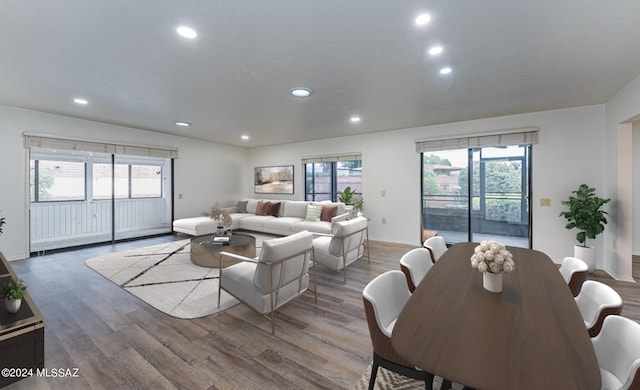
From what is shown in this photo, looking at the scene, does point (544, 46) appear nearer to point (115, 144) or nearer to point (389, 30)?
point (389, 30)

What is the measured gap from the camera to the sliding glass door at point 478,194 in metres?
4.62

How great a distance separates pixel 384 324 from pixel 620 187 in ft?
14.0

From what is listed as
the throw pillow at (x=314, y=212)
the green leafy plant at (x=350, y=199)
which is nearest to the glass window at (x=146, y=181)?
the throw pillow at (x=314, y=212)

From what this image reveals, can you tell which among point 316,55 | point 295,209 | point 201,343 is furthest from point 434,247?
point 295,209

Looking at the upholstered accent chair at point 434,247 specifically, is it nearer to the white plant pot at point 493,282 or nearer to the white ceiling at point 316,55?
the white plant pot at point 493,282

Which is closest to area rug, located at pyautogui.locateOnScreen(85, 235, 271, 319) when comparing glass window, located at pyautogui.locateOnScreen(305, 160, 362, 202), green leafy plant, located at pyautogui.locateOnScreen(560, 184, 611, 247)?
glass window, located at pyautogui.locateOnScreen(305, 160, 362, 202)

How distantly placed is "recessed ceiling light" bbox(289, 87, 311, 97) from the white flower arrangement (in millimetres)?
2662

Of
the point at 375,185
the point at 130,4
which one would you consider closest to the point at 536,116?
the point at 375,185

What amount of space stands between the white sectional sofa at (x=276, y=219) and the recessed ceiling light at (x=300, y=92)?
2.41m

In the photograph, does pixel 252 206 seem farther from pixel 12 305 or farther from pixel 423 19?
pixel 423 19

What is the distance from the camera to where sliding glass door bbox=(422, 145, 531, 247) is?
4.62 m

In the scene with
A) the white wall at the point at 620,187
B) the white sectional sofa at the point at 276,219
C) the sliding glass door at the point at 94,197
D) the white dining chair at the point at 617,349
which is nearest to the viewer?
the white dining chair at the point at 617,349

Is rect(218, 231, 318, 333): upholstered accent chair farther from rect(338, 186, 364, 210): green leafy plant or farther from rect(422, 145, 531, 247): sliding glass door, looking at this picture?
rect(422, 145, 531, 247): sliding glass door

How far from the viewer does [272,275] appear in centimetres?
239
